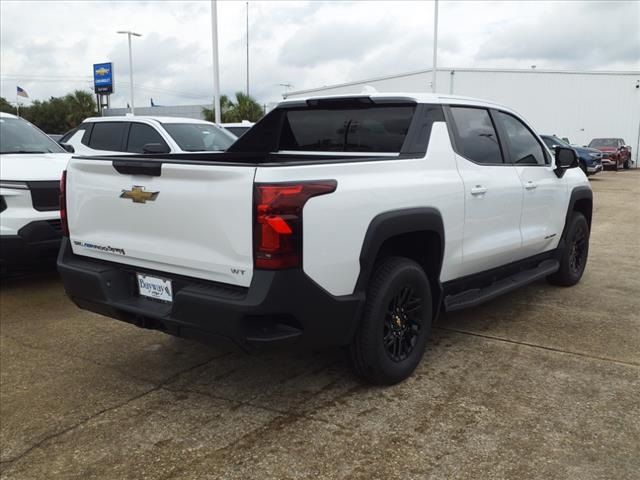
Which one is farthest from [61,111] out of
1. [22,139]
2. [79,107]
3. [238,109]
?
[22,139]

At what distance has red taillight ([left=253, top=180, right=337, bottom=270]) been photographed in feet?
9.24

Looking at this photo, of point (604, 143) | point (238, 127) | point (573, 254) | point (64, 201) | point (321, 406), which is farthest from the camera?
point (604, 143)

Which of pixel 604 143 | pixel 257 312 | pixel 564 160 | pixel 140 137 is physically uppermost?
pixel 604 143

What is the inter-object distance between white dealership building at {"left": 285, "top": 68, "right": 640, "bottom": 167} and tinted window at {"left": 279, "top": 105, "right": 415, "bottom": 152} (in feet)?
105

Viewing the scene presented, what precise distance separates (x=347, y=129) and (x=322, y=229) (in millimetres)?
1655

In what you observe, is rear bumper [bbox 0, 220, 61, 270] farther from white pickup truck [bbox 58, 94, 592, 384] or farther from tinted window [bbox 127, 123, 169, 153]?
tinted window [bbox 127, 123, 169, 153]

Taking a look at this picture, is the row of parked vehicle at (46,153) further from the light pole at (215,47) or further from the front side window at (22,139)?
the light pole at (215,47)

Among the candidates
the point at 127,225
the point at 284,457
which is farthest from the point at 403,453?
the point at 127,225

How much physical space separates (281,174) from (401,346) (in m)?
1.46

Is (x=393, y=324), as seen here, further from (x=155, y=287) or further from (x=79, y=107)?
(x=79, y=107)

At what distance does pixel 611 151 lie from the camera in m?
27.8

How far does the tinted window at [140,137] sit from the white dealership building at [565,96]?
27682mm

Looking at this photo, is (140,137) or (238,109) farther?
(238,109)

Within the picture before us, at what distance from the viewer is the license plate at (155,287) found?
3264mm
